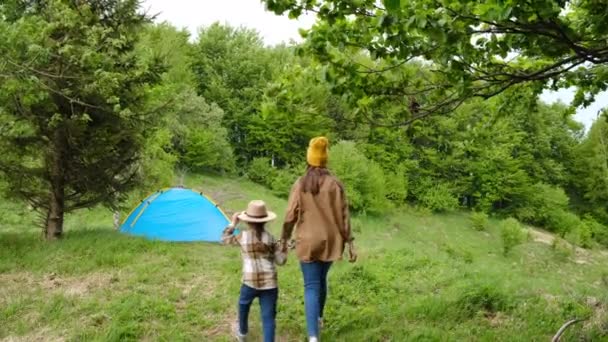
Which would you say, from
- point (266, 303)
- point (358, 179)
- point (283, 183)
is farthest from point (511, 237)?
point (266, 303)

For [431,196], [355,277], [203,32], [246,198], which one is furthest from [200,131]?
[355,277]

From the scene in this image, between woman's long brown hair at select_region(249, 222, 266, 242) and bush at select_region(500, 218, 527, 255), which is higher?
woman's long brown hair at select_region(249, 222, 266, 242)

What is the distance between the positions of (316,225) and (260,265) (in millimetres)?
597

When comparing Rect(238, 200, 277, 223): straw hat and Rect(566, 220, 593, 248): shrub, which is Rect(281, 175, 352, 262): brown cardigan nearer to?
Rect(238, 200, 277, 223): straw hat

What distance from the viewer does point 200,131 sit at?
33125mm

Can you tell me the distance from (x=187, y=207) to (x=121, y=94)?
12.2 feet

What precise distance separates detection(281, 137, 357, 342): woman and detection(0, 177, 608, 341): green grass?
2.50ft

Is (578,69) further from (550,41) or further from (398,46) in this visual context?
(398,46)

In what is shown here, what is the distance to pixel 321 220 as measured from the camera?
427cm

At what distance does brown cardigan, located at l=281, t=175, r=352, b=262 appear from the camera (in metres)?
4.21

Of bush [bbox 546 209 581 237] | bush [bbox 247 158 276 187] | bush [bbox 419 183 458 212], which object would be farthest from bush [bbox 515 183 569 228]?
bush [bbox 247 158 276 187]

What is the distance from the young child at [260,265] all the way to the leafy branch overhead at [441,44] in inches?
53.1

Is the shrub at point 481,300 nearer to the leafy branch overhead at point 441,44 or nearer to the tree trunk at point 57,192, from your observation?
the leafy branch overhead at point 441,44

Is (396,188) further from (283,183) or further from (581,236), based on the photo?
(581,236)
